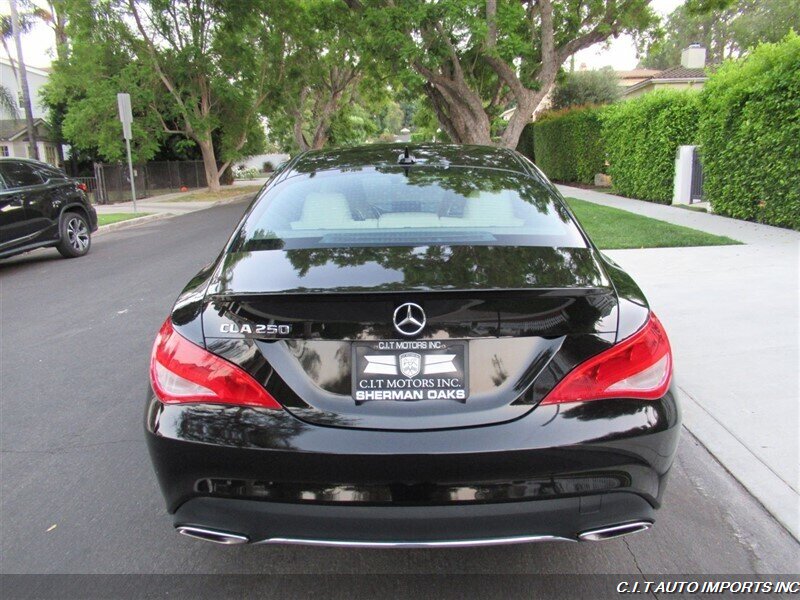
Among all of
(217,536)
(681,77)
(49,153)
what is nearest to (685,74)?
(681,77)

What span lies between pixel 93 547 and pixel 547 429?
2123 mm

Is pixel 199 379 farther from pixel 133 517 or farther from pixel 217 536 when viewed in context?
pixel 133 517

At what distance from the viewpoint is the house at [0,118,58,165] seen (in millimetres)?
34031

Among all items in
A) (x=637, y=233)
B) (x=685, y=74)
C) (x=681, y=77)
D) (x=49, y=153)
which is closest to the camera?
(x=637, y=233)

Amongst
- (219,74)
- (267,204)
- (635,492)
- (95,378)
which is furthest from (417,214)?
(219,74)

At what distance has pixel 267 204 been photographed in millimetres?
3221

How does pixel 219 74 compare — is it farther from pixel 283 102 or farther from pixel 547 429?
pixel 547 429

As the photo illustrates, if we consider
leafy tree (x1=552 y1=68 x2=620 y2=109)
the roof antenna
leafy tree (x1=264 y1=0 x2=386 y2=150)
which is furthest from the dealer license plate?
leafy tree (x1=552 y1=68 x2=620 y2=109)

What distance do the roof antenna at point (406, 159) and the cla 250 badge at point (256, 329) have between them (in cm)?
154

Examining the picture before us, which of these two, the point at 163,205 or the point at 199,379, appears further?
A: the point at 163,205

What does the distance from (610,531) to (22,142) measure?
41.9 metres

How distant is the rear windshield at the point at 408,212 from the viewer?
9.05 feet

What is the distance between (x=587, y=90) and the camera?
38.4 metres

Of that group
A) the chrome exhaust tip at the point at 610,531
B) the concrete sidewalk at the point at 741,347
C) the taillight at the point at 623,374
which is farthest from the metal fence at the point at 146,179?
the chrome exhaust tip at the point at 610,531
